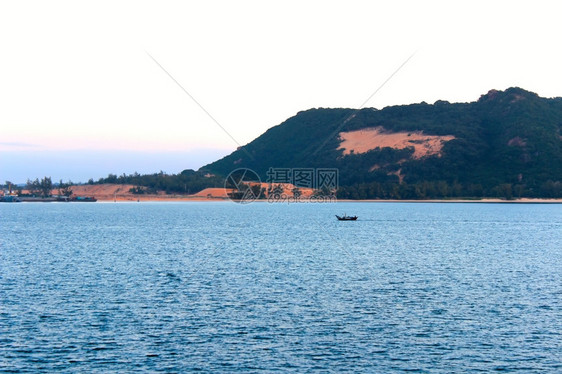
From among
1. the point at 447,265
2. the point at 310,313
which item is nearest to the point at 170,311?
the point at 310,313

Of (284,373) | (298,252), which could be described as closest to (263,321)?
(284,373)

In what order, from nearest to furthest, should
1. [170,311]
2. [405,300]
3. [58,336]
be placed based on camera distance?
1. [58,336]
2. [170,311]
3. [405,300]

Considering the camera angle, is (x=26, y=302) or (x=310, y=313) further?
(x=26, y=302)

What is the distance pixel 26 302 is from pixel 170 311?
519 inches

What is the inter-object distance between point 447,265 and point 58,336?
54368mm

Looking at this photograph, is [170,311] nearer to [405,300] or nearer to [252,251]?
[405,300]

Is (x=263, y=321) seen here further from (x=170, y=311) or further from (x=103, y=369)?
(x=103, y=369)

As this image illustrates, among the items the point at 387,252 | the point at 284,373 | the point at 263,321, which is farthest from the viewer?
the point at 387,252

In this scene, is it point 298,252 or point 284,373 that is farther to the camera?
point 298,252

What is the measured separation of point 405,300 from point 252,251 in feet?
158

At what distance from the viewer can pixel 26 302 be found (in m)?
53.1

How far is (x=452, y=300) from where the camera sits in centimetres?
5550

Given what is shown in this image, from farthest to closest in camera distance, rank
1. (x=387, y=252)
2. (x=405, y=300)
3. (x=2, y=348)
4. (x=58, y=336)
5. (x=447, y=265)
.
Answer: (x=387, y=252) < (x=447, y=265) < (x=405, y=300) < (x=58, y=336) < (x=2, y=348)

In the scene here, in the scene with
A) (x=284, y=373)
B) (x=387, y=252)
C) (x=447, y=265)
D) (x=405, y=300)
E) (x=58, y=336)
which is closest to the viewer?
(x=284, y=373)
